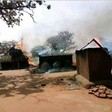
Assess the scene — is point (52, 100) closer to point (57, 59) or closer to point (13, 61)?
point (57, 59)

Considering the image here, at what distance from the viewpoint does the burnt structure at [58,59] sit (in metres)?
18.1

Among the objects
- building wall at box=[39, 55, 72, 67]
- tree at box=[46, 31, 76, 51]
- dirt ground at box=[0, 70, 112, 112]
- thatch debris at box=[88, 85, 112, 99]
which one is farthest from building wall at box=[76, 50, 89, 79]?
tree at box=[46, 31, 76, 51]

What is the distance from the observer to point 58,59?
60.4 feet

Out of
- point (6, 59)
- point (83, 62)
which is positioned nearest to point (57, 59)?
point (6, 59)

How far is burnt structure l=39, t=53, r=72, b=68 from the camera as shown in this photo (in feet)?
59.4

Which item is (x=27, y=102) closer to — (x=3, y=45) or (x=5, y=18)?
(x=5, y=18)

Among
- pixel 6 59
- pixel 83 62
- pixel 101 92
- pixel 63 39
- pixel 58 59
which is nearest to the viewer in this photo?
pixel 101 92

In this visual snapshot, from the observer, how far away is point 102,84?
386 inches

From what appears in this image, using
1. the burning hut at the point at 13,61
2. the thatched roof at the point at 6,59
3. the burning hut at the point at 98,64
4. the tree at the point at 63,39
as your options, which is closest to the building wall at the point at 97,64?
the burning hut at the point at 98,64

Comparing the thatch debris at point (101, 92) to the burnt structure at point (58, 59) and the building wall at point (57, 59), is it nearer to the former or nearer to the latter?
the burnt structure at point (58, 59)

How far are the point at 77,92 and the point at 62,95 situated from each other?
625mm

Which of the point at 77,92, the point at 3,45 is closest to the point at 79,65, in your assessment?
the point at 77,92

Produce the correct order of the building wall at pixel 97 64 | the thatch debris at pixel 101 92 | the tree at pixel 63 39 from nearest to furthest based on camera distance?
the thatch debris at pixel 101 92, the building wall at pixel 97 64, the tree at pixel 63 39

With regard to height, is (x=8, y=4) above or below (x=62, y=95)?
above
